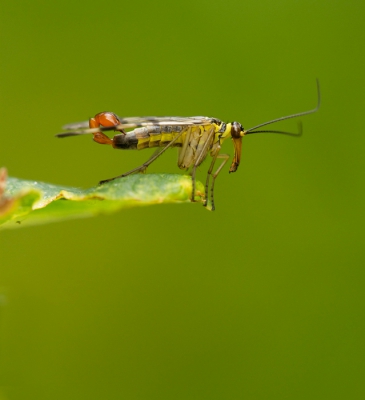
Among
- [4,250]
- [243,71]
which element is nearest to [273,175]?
[243,71]

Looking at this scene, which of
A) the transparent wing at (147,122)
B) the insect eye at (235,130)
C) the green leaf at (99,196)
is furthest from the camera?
the insect eye at (235,130)

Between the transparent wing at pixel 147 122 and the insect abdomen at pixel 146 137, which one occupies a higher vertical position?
the transparent wing at pixel 147 122

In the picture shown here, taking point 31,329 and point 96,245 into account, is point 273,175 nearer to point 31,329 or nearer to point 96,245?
point 96,245

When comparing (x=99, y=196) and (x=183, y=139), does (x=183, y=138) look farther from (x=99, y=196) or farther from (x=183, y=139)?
(x=99, y=196)

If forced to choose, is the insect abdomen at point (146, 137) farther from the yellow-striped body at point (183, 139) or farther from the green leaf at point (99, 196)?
the green leaf at point (99, 196)

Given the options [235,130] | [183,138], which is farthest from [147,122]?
[235,130]

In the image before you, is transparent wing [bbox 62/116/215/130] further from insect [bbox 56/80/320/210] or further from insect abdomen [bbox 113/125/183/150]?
insect abdomen [bbox 113/125/183/150]

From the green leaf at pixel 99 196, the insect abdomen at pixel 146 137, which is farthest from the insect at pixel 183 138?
the green leaf at pixel 99 196
